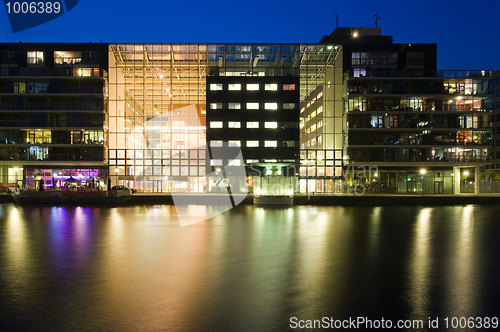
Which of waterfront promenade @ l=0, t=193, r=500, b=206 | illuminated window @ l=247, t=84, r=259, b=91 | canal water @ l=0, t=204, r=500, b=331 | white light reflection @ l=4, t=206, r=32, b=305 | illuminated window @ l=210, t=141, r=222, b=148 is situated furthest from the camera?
illuminated window @ l=247, t=84, r=259, b=91

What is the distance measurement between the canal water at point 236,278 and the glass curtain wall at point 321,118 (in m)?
44.7

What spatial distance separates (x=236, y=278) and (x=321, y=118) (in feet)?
197

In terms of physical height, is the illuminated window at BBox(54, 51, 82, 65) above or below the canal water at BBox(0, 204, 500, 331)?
above

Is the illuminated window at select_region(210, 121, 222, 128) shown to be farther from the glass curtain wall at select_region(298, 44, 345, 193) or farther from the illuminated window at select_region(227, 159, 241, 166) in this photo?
the glass curtain wall at select_region(298, 44, 345, 193)

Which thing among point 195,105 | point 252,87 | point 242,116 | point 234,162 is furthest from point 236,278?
point 195,105

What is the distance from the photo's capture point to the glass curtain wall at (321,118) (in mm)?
70500

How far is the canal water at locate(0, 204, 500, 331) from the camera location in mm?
10430

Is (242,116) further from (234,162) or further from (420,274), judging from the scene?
(420,274)

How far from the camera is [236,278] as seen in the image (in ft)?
46.1

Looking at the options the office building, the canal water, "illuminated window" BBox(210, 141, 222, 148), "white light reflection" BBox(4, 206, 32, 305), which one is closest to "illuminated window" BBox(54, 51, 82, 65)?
the office building

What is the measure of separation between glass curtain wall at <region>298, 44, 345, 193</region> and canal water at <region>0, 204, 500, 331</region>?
147ft

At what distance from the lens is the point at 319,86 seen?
7219cm

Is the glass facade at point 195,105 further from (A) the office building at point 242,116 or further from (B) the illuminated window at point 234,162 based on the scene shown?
(B) the illuminated window at point 234,162

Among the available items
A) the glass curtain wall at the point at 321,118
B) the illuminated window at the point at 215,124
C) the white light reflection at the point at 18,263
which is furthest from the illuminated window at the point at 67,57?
the white light reflection at the point at 18,263
